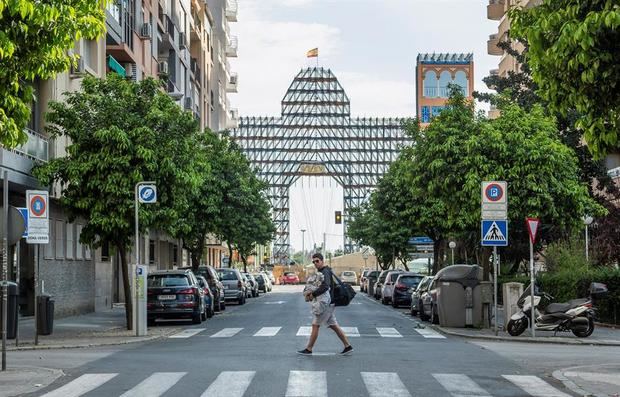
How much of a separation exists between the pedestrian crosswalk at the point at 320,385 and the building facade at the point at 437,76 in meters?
119

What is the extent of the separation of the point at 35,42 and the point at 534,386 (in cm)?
754

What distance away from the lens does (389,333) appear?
24.4m

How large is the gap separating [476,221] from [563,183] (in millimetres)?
3693

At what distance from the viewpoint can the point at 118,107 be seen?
2625cm

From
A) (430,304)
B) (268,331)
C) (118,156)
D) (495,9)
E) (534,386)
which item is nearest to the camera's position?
(534,386)

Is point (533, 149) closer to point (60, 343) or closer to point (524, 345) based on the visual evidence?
point (524, 345)

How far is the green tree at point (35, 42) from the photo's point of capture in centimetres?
1138

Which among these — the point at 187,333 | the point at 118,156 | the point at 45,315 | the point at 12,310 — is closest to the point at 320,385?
the point at 12,310

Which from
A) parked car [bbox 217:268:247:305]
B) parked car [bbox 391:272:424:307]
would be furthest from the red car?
parked car [bbox 391:272:424:307]

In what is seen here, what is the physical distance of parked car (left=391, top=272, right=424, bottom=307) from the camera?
42.0 metres

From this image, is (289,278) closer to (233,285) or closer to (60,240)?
(233,285)

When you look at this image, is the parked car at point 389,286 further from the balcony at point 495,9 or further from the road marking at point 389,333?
the balcony at point 495,9

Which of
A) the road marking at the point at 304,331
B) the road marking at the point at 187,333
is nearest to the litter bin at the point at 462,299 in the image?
the road marking at the point at 304,331

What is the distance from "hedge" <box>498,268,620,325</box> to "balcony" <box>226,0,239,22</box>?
6961 centimetres
